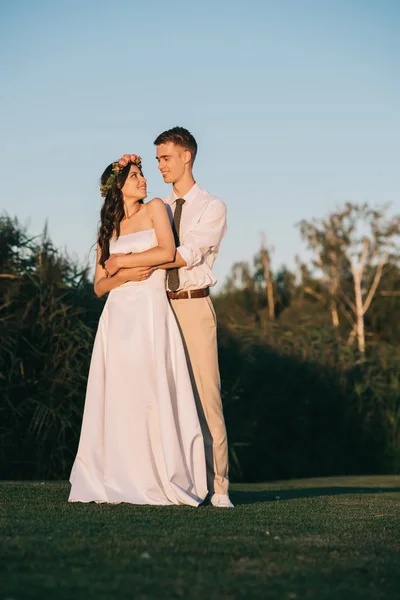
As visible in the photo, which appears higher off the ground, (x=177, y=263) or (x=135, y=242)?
(x=135, y=242)

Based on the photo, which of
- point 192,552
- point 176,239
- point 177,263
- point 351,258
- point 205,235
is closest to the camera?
point 192,552

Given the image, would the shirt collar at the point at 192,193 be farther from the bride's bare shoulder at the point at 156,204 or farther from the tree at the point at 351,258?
the tree at the point at 351,258

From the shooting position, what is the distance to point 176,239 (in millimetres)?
5984

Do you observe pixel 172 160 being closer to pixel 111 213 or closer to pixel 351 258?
pixel 111 213

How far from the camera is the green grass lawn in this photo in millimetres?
3102

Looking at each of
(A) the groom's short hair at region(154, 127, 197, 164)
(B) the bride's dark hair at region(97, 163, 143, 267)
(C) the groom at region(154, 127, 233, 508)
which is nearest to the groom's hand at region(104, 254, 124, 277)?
(B) the bride's dark hair at region(97, 163, 143, 267)

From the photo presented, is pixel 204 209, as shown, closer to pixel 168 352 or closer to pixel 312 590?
pixel 168 352

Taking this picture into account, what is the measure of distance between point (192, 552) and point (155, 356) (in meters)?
2.01

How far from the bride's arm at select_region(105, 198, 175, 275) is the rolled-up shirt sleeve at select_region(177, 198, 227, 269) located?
0.10 m

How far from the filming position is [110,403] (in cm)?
562

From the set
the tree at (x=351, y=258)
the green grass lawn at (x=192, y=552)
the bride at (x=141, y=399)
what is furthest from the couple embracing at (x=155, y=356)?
the tree at (x=351, y=258)

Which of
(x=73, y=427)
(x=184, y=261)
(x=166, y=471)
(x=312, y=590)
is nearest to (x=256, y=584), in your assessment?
(x=312, y=590)

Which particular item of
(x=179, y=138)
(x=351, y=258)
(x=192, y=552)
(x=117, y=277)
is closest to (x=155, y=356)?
(x=117, y=277)

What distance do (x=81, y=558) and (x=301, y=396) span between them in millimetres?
10102
